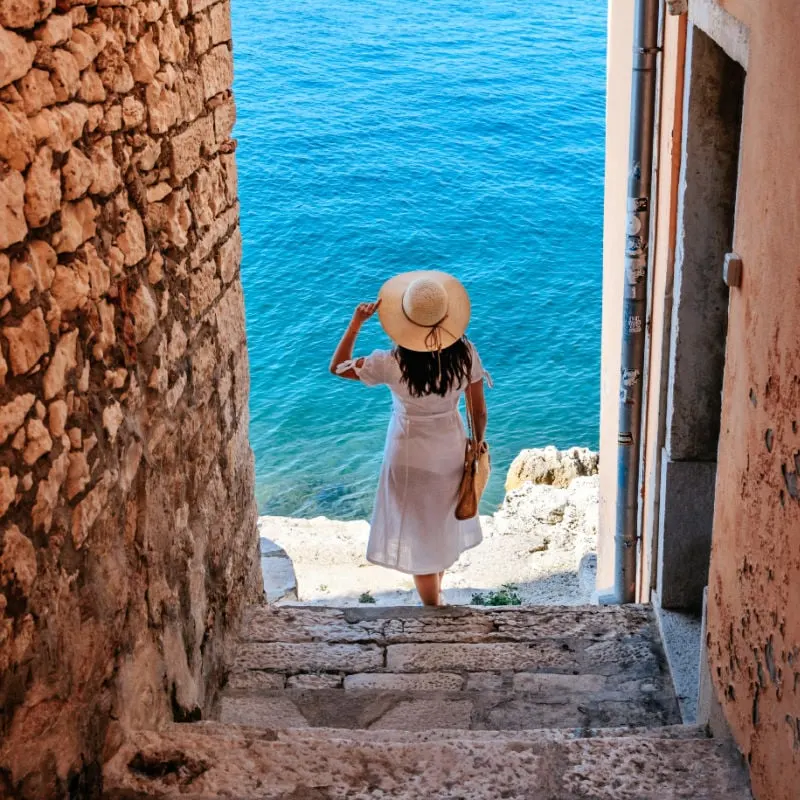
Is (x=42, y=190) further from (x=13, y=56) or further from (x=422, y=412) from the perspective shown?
(x=422, y=412)

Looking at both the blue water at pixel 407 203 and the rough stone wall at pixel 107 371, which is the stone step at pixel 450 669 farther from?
the blue water at pixel 407 203

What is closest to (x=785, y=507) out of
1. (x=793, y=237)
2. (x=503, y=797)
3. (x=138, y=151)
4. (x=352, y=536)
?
(x=793, y=237)

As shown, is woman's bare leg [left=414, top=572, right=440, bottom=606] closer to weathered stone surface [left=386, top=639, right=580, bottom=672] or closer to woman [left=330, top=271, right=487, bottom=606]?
woman [left=330, top=271, right=487, bottom=606]

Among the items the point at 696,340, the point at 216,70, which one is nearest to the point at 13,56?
the point at 216,70

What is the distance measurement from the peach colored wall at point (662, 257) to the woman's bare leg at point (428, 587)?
101 centimetres

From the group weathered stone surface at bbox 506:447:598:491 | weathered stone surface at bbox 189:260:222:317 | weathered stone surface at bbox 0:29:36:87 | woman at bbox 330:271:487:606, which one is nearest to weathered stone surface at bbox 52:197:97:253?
weathered stone surface at bbox 0:29:36:87

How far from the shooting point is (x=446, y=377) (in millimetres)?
4430

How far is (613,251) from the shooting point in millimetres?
6484

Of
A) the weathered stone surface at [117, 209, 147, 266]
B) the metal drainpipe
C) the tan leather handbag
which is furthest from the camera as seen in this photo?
the metal drainpipe

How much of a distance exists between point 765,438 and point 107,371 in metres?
1.62

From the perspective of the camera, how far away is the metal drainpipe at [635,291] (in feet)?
15.9

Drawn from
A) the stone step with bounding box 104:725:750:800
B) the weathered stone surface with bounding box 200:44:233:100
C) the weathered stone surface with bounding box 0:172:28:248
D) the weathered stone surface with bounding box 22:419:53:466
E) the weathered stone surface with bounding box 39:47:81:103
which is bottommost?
the stone step with bounding box 104:725:750:800

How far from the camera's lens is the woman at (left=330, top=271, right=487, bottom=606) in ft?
14.3

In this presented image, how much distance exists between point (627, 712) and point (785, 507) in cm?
192
